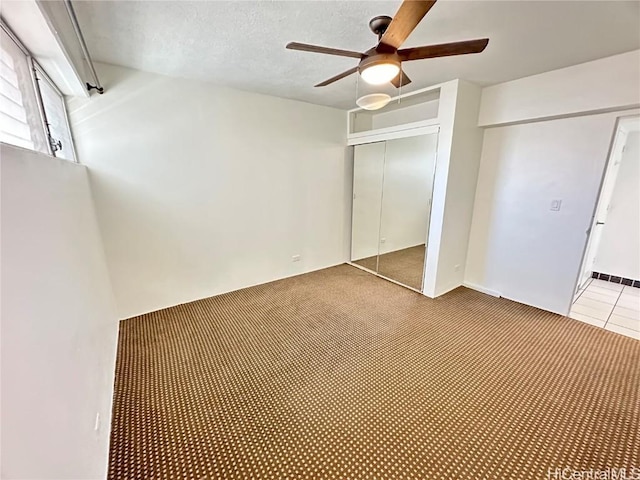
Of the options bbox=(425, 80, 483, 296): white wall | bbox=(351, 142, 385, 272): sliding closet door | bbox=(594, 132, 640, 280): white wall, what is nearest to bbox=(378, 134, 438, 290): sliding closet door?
bbox=(351, 142, 385, 272): sliding closet door

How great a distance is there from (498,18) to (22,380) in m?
2.74

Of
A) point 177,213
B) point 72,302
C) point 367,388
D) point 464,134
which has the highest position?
point 464,134

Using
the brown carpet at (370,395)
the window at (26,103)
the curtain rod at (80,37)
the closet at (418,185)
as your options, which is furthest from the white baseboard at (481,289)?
the curtain rod at (80,37)

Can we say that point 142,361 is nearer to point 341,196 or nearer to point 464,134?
point 341,196

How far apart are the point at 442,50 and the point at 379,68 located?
35 cm

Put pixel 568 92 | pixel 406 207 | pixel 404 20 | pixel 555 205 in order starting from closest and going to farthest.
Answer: pixel 404 20 < pixel 568 92 < pixel 555 205 < pixel 406 207

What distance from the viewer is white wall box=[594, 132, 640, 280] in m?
3.31

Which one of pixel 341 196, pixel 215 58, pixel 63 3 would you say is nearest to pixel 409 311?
pixel 341 196

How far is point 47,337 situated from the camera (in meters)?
0.96

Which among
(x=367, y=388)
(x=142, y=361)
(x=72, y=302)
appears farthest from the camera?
(x=142, y=361)

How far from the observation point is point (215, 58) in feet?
7.12

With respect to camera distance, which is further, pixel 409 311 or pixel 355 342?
pixel 409 311

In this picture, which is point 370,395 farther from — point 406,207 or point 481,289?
point 406,207

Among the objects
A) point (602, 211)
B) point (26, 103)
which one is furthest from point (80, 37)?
point (602, 211)
